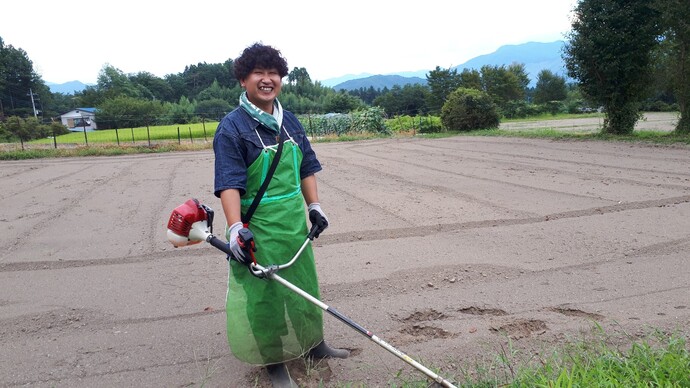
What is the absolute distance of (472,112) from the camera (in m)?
25.5

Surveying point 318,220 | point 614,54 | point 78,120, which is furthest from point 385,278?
point 78,120

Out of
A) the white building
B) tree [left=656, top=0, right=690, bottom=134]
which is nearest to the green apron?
tree [left=656, top=0, right=690, bottom=134]

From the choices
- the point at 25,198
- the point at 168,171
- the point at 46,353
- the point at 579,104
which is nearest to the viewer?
the point at 46,353

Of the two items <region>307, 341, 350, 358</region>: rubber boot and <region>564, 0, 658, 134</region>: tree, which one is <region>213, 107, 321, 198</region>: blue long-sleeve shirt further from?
<region>564, 0, 658, 134</region>: tree

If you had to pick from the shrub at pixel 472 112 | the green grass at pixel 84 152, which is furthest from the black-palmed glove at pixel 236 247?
the shrub at pixel 472 112

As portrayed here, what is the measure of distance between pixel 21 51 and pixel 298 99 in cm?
4240

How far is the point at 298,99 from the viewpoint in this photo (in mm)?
68938

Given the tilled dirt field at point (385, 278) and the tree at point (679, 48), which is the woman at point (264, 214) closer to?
the tilled dirt field at point (385, 278)

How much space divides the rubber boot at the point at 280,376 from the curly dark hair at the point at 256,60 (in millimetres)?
1636

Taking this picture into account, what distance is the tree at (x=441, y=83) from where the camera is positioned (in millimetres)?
55406

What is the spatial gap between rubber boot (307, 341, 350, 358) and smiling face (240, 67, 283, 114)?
1.48m

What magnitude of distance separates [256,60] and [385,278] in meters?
2.53

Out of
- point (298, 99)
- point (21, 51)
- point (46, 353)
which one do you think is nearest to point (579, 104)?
point (298, 99)

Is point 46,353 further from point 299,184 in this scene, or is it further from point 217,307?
point 299,184
